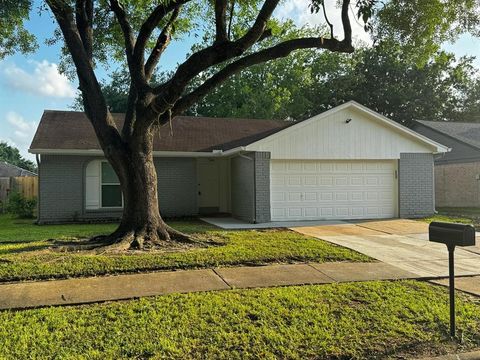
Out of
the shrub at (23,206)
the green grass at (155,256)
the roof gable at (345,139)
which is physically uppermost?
the roof gable at (345,139)

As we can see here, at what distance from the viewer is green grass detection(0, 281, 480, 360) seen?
4242mm

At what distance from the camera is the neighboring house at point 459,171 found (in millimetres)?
21844

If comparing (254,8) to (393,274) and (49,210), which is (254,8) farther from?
(49,210)

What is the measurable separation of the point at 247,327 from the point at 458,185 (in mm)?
21151

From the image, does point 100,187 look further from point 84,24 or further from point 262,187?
point 84,24

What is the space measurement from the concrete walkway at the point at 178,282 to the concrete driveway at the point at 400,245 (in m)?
0.74

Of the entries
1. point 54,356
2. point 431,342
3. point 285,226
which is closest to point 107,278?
point 54,356

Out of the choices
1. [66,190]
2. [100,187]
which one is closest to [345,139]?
[100,187]

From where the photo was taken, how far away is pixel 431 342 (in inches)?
180

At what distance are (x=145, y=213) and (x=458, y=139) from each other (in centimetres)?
1966

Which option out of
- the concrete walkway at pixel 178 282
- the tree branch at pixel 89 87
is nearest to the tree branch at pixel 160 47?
the tree branch at pixel 89 87

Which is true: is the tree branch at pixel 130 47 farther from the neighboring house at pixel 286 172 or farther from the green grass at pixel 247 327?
the green grass at pixel 247 327

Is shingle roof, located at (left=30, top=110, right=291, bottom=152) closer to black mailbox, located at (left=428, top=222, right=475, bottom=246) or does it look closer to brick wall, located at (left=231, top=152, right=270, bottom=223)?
brick wall, located at (left=231, top=152, right=270, bottom=223)

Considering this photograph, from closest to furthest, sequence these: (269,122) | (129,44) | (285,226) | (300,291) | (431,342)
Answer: (431,342) < (300,291) < (129,44) < (285,226) < (269,122)
